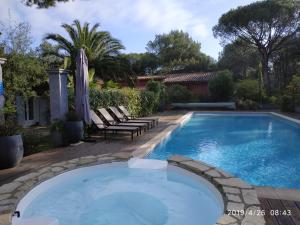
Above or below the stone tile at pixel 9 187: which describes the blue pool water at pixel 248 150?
below

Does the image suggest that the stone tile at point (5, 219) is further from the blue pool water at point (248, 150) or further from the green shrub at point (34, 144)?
the blue pool water at point (248, 150)

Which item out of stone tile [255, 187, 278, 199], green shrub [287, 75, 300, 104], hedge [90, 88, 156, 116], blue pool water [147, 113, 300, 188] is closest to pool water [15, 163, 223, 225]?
stone tile [255, 187, 278, 199]

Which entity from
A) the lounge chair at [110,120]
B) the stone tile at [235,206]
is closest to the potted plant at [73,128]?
the lounge chair at [110,120]

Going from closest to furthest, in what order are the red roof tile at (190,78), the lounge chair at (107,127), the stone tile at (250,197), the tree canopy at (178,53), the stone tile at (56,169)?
the stone tile at (250,197), the stone tile at (56,169), the lounge chair at (107,127), the red roof tile at (190,78), the tree canopy at (178,53)

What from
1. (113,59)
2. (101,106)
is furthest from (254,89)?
(101,106)

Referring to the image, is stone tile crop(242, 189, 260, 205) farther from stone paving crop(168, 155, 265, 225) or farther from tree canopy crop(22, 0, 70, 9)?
tree canopy crop(22, 0, 70, 9)

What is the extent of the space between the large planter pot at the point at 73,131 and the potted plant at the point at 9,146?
2.09 meters

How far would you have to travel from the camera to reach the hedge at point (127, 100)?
34.7 feet

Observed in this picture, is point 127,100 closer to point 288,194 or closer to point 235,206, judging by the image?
point 288,194

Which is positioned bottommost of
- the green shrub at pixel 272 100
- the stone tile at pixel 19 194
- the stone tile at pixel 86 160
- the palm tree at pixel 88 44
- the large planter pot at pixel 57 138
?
the stone tile at pixel 19 194

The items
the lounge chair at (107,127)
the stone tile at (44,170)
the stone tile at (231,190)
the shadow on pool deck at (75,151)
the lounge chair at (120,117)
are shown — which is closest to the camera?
the stone tile at (231,190)

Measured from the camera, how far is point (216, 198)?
393cm

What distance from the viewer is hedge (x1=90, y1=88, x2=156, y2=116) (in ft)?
34.7

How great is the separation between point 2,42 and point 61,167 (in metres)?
8.52
